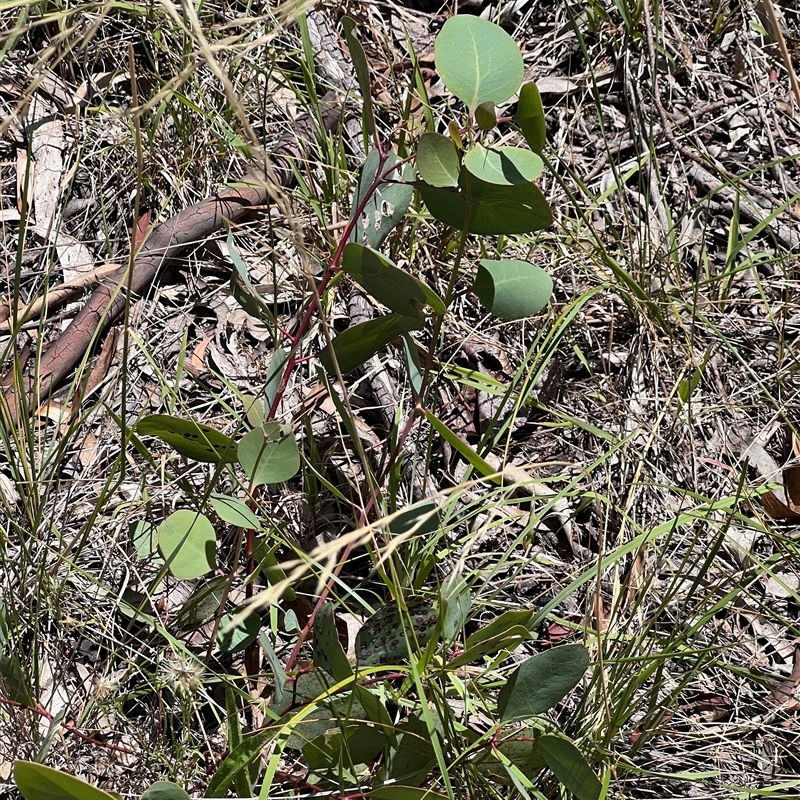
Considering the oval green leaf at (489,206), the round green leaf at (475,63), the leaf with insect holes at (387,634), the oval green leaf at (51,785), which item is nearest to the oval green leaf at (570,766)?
the leaf with insect holes at (387,634)

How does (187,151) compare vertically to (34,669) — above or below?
above

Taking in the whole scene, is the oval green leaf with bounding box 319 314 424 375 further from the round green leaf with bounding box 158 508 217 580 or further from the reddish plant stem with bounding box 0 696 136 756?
the reddish plant stem with bounding box 0 696 136 756

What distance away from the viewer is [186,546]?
52.9 inches

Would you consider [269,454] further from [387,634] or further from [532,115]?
[532,115]

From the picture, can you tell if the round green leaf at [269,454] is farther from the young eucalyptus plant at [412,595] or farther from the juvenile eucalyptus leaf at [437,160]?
the juvenile eucalyptus leaf at [437,160]

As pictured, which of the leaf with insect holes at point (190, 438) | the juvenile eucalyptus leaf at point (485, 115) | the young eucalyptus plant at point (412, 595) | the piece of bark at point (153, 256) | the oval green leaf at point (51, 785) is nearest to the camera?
the oval green leaf at point (51, 785)

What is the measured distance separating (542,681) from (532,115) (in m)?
0.81

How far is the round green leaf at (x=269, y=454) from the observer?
1.29 m

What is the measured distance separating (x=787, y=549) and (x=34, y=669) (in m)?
1.44

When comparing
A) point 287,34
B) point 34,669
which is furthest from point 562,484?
point 287,34

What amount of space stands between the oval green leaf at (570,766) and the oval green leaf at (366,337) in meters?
0.63

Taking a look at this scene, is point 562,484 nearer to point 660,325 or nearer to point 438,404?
point 438,404

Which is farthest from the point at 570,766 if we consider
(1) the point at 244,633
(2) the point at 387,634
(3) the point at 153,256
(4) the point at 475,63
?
(3) the point at 153,256

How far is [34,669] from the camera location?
1.38 meters
